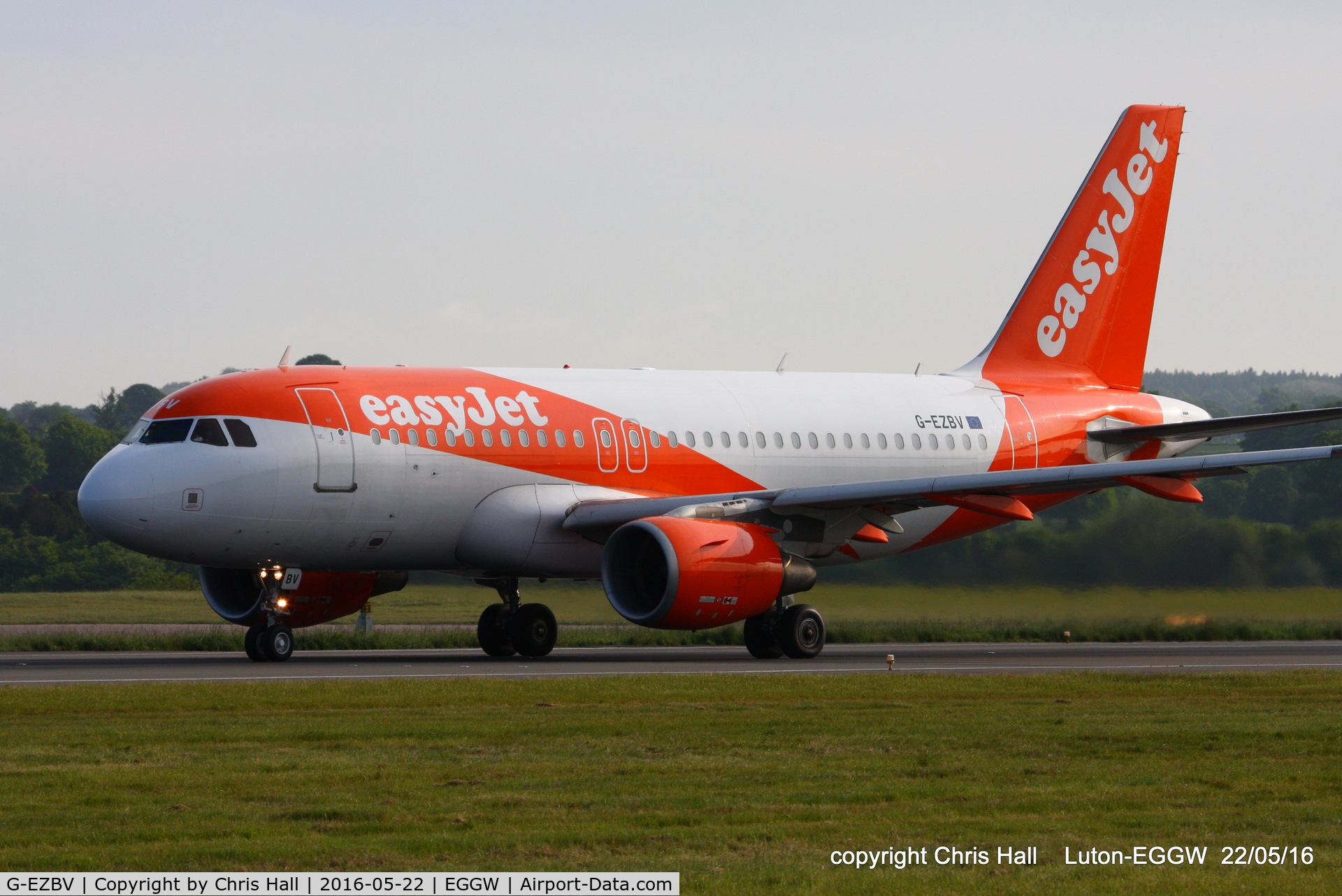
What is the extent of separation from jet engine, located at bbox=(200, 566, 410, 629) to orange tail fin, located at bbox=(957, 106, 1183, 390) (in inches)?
466

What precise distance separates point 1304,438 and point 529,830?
128ft

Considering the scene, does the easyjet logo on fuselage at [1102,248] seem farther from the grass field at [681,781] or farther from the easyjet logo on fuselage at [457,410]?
the grass field at [681,781]

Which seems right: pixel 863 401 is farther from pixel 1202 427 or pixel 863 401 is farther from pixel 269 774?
pixel 269 774

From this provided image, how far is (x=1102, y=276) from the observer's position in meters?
31.4

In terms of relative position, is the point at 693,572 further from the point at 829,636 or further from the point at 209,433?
the point at 829,636

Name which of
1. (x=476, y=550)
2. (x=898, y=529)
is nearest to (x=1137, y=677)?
(x=898, y=529)

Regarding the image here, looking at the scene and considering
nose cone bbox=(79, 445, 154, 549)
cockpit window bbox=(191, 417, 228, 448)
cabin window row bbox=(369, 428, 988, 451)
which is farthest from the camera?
cabin window row bbox=(369, 428, 988, 451)

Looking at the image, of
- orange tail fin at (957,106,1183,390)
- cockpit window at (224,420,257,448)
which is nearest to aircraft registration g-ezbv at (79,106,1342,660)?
cockpit window at (224,420,257,448)

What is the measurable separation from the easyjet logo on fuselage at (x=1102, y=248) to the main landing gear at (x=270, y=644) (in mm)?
15510

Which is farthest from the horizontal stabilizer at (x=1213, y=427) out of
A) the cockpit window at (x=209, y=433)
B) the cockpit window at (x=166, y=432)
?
the cockpit window at (x=166, y=432)

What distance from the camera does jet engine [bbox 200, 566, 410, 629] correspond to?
2394cm

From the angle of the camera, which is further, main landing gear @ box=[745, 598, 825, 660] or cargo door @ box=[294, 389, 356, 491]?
main landing gear @ box=[745, 598, 825, 660]

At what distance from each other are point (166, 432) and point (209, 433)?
0.61 m

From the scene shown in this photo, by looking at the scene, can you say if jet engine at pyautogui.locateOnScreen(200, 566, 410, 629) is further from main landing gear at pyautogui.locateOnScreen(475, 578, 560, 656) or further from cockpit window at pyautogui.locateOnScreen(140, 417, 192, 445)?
cockpit window at pyautogui.locateOnScreen(140, 417, 192, 445)
